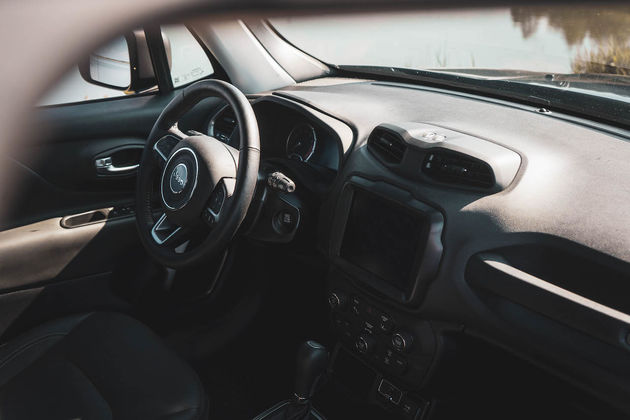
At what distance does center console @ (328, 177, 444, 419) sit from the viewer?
1713mm

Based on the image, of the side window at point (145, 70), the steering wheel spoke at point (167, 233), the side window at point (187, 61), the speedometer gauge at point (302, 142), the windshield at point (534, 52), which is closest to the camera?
the windshield at point (534, 52)

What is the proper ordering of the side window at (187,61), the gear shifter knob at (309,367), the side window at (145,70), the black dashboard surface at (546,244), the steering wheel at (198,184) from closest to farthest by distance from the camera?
the black dashboard surface at (546,244), the steering wheel at (198,184), the gear shifter knob at (309,367), the side window at (145,70), the side window at (187,61)

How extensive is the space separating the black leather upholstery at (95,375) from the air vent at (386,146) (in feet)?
2.82

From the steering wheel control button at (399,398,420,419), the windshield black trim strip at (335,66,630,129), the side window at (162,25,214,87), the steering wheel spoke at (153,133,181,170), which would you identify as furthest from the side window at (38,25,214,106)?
the steering wheel control button at (399,398,420,419)

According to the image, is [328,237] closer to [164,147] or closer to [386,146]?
[386,146]

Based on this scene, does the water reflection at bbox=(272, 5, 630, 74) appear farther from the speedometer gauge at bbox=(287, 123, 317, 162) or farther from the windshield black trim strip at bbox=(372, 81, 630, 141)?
the speedometer gauge at bbox=(287, 123, 317, 162)

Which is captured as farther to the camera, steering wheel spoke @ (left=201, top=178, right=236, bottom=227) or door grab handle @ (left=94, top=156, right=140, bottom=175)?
door grab handle @ (left=94, top=156, right=140, bottom=175)

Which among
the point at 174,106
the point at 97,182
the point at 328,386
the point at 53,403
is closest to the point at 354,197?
the point at 174,106

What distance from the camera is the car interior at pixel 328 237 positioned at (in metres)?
1.54

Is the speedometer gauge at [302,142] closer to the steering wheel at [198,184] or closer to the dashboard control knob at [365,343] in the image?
the steering wheel at [198,184]

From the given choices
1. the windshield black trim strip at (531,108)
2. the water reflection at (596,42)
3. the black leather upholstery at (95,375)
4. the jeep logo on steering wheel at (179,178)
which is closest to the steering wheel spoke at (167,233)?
the jeep logo on steering wheel at (179,178)

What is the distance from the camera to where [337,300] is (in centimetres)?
208

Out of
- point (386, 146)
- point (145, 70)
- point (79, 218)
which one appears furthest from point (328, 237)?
point (145, 70)

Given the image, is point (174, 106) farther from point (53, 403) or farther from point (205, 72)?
point (53, 403)
